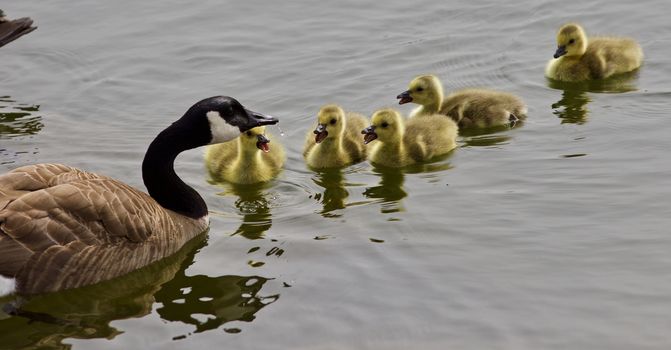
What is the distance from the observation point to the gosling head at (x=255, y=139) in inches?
371

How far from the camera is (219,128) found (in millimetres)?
8258

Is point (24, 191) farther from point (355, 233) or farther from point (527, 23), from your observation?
point (527, 23)

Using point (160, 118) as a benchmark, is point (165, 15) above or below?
above

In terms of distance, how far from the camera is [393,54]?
12383 millimetres

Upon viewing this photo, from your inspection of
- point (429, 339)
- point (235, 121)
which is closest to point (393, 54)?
point (235, 121)

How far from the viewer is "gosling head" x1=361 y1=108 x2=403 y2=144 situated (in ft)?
32.0

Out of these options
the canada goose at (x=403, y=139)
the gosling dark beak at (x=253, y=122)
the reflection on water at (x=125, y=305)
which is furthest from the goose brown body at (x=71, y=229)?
the canada goose at (x=403, y=139)

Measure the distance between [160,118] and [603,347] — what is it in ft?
19.3

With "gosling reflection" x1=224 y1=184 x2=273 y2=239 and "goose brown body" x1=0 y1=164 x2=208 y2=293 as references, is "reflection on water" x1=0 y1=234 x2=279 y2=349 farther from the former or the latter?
"gosling reflection" x1=224 y1=184 x2=273 y2=239

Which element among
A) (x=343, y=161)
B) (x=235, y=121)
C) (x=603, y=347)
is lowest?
(x=603, y=347)

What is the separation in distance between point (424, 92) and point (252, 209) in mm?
2407

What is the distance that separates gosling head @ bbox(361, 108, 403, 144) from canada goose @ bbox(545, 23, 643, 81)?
2.38m

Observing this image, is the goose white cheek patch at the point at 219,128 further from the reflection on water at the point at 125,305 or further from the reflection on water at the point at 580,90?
the reflection on water at the point at 580,90

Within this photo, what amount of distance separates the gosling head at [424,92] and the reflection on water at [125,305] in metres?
3.53
